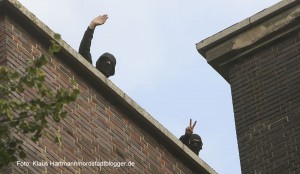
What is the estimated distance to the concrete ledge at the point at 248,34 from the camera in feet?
75.7

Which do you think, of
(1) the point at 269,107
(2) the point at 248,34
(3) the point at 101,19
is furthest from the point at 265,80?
(3) the point at 101,19

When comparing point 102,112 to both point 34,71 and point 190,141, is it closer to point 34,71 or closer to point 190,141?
point 190,141

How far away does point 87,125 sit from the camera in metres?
21.0

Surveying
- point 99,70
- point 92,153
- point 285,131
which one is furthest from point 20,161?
point 285,131

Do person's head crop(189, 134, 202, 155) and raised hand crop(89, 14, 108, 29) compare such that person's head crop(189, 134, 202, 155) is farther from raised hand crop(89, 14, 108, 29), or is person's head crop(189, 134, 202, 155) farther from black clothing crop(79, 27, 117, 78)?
raised hand crop(89, 14, 108, 29)

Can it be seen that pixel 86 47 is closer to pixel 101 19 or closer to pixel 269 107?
pixel 101 19

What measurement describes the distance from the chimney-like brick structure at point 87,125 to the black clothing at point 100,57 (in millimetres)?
412

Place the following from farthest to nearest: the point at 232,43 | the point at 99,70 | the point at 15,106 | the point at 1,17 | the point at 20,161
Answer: the point at 232,43 → the point at 99,70 → the point at 1,17 → the point at 20,161 → the point at 15,106

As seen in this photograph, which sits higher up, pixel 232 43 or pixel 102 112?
pixel 232 43

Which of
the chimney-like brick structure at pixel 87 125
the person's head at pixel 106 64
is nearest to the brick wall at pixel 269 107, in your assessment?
the chimney-like brick structure at pixel 87 125

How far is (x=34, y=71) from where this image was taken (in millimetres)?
15461

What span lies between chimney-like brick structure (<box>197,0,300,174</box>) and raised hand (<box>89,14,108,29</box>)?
240cm

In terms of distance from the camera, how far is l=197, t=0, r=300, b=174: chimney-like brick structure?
72.3ft

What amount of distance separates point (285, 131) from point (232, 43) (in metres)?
2.25
